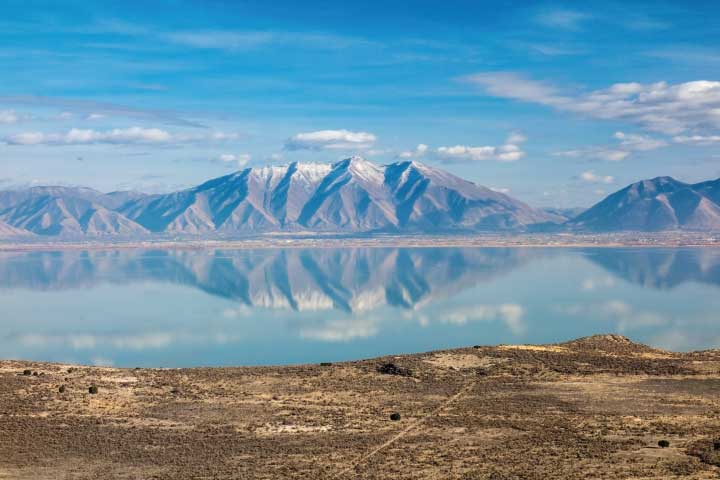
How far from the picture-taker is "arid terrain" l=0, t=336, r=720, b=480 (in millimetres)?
39906

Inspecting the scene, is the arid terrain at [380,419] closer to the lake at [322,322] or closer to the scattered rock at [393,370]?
the scattered rock at [393,370]

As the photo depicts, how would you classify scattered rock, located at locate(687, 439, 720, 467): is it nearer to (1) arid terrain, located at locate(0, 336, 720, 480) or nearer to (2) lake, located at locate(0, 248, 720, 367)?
(1) arid terrain, located at locate(0, 336, 720, 480)

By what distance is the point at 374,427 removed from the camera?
4769cm

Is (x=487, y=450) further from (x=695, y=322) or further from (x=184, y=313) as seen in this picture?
A: (x=184, y=313)

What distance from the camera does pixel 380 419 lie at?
163 ft

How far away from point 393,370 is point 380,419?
47.8 feet

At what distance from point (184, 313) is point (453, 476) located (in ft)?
412

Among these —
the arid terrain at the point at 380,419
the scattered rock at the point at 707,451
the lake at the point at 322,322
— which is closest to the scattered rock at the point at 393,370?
the arid terrain at the point at 380,419

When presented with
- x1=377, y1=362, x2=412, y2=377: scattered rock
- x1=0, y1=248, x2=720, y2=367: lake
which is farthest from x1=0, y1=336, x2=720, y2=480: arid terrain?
x1=0, y1=248, x2=720, y2=367: lake

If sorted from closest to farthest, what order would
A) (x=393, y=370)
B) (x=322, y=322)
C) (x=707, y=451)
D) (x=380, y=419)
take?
(x=707, y=451) → (x=380, y=419) → (x=393, y=370) → (x=322, y=322)

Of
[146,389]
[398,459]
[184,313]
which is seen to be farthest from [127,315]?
[398,459]

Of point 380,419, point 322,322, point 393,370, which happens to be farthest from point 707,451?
point 322,322

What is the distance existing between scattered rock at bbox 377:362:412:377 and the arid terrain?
209mm

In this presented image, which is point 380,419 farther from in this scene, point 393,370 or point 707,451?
point 707,451
